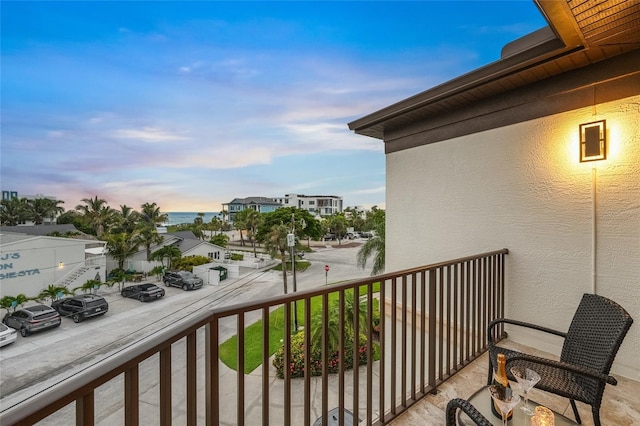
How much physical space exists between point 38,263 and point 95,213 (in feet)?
67.5

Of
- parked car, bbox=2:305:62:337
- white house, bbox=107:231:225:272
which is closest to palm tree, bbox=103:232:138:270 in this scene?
white house, bbox=107:231:225:272

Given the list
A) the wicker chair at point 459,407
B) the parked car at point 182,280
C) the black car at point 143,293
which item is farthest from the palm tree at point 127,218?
→ the wicker chair at point 459,407

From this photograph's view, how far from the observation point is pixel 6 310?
15383 millimetres

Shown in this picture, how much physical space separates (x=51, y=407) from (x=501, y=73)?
377cm

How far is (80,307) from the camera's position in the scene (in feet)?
50.7

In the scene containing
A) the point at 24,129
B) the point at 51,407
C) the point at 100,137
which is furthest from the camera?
the point at 100,137

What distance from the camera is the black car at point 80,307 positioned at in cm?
1546

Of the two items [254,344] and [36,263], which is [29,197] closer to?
[36,263]

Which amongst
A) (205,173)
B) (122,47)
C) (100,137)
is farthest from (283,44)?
(205,173)

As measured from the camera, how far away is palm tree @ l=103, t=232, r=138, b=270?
71.6 ft

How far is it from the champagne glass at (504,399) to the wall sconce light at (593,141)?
249 centimetres

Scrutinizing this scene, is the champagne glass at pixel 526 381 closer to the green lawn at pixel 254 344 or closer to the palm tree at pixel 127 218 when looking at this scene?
the green lawn at pixel 254 344

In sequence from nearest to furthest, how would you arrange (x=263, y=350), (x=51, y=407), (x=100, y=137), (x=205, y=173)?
(x=51, y=407) < (x=263, y=350) < (x=100, y=137) < (x=205, y=173)

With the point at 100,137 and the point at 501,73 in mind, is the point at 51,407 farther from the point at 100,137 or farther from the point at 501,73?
the point at 100,137
